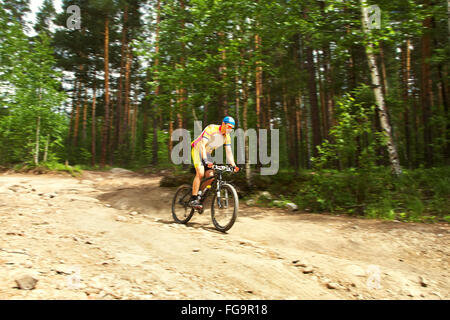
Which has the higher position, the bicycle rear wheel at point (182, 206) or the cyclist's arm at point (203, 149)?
the cyclist's arm at point (203, 149)

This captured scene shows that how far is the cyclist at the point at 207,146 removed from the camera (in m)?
5.92

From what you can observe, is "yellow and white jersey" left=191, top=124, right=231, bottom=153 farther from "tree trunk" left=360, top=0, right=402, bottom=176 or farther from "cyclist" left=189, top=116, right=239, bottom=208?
"tree trunk" left=360, top=0, right=402, bottom=176

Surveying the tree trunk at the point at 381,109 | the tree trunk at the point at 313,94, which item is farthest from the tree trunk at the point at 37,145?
the tree trunk at the point at 381,109

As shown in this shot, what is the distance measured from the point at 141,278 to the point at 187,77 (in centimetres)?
752

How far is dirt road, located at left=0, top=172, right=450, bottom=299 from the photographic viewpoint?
3041 mm

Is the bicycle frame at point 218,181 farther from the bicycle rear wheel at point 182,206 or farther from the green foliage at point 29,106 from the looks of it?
the green foliage at point 29,106

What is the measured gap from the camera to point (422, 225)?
19.3 feet

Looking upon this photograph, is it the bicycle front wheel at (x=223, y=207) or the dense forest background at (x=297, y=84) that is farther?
the dense forest background at (x=297, y=84)

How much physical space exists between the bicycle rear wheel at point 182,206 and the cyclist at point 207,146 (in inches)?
16.0

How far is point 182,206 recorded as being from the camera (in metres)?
6.85

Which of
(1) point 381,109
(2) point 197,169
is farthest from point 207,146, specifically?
(1) point 381,109

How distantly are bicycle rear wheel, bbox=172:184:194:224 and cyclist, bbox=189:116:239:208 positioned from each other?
41 cm

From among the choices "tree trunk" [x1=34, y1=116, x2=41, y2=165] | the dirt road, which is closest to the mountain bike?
the dirt road

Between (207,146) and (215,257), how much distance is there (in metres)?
2.79
